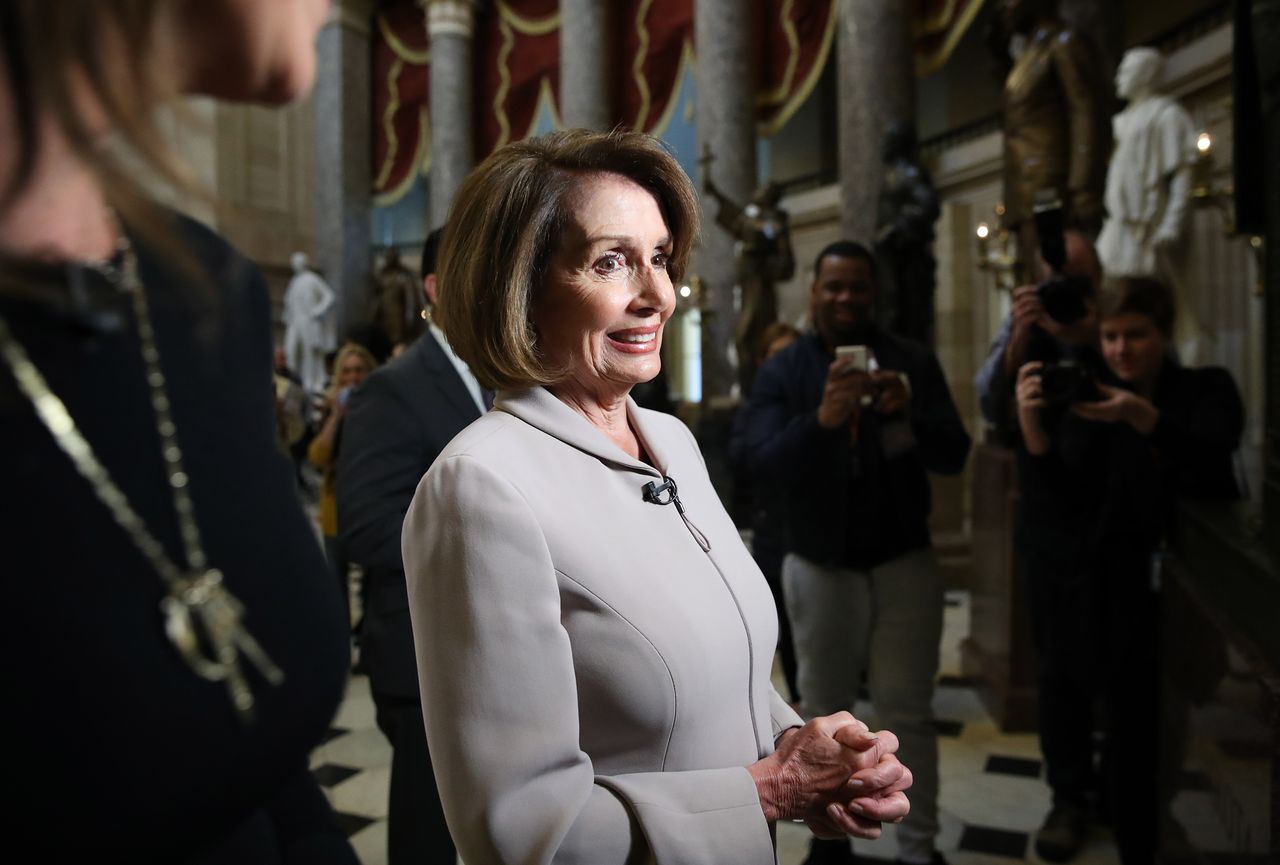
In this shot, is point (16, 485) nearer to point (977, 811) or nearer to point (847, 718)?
point (847, 718)

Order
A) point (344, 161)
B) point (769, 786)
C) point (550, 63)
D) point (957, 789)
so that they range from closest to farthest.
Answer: point (769, 786) < point (957, 789) < point (550, 63) < point (344, 161)

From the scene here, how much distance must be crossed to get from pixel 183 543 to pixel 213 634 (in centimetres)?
5

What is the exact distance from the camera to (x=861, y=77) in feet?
29.1

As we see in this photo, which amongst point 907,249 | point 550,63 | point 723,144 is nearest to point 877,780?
point 907,249

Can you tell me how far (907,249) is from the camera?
721cm

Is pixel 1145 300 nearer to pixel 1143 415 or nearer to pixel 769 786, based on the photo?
pixel 1143 415

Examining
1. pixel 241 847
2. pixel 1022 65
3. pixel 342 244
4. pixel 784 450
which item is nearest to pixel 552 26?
pixel 342 244

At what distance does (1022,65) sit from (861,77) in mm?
4046

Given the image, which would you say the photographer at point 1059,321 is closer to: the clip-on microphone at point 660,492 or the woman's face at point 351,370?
the clip-on microphone at point 660,492

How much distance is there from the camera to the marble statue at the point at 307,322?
48.9ft

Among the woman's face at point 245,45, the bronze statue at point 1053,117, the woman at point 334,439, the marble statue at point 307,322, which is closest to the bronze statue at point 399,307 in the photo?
the woman at point 334,439

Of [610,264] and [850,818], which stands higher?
[610,264]

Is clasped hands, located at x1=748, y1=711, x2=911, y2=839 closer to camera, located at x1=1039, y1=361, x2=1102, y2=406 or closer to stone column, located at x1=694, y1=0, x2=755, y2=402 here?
camera, located at x1=1039, y1=361, x2=1102, y2=406

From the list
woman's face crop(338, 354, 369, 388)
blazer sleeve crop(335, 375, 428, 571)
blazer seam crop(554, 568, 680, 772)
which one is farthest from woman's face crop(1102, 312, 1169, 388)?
woman's face crop(338, 354, 369, 388)
